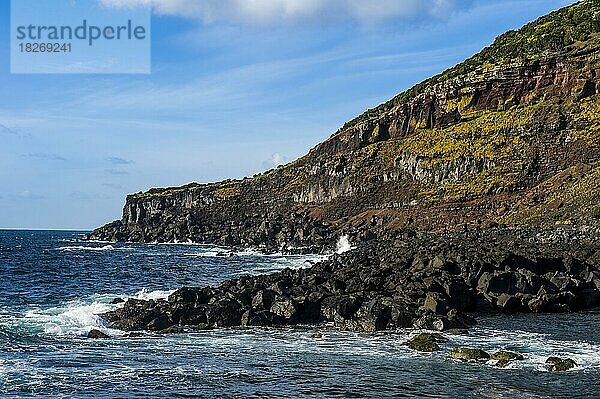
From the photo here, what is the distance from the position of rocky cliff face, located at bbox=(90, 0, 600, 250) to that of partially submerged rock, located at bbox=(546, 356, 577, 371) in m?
43.5

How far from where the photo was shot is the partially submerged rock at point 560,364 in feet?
78.3

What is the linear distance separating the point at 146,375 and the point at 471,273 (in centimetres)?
2368

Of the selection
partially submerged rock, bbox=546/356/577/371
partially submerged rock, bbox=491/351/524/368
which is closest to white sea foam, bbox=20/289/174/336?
partially submerged rock, bbox=491/351/524/368

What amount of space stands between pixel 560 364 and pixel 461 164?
85.7 meters

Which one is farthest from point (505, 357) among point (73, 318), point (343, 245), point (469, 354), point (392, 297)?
point (343, 245)

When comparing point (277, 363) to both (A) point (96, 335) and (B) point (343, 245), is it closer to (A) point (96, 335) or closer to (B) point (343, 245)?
(A) point (96, 335)

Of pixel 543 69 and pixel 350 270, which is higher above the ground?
pixel 543 69

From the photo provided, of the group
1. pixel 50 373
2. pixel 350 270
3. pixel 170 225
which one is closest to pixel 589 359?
pixel 50 373

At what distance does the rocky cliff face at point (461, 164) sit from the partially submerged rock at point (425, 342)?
4148cm

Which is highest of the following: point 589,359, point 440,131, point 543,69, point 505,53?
point 505,53

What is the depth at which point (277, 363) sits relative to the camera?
25266 millimetres

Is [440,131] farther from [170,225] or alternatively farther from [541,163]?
[170,225]

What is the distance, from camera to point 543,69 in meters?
112

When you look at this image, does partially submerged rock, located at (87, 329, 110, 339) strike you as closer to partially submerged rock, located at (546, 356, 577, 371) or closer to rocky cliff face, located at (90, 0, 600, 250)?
partially submerged rock, located at (546, 356, 577, 371)
